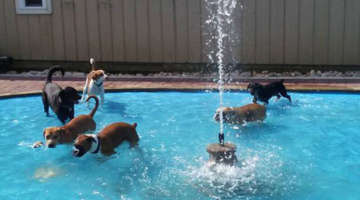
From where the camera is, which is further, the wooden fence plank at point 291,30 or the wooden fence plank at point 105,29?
the wooden fence plank at point 105,29

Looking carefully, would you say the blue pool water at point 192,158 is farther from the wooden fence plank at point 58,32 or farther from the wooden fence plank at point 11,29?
the wooden fence plank at point 11,29

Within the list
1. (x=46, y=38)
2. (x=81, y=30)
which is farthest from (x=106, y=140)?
(x=46, y=38)

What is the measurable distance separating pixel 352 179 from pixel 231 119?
1818mm

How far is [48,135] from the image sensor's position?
5.39 meters

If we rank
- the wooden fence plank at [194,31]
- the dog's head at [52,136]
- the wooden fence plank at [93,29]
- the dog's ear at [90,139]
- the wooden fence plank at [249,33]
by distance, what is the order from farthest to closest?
the wooden fence plank at [93,29] → the wooden fence plank at [194,31] → the wooden fence plank at [249,33] → the dog's head at [52,136] → the dog's ear at [90,139]

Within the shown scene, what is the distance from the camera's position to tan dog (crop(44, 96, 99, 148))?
5391 millimetres

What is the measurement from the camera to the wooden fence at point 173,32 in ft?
34.8

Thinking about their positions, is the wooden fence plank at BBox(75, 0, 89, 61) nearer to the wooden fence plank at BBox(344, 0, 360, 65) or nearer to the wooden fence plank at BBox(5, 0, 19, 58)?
the wooden fence plank at BBox(5, 0, 19, 58)

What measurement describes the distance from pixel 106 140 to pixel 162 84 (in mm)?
4527

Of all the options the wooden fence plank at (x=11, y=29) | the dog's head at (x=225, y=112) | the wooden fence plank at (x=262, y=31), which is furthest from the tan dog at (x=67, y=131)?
the wooden fence plank at (x=11, y=29)

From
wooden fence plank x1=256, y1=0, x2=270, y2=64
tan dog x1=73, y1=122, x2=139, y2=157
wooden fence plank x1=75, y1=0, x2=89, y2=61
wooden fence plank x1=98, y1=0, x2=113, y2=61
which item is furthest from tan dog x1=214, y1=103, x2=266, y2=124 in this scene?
wooden fence plank x1=75, y1=0, x2=89, y2=61

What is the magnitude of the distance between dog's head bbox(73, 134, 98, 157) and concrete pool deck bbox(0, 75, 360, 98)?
4.41 m

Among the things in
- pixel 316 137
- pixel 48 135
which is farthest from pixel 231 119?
pixel 48 135

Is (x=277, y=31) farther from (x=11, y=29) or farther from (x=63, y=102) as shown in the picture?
(x=11, y=29)
